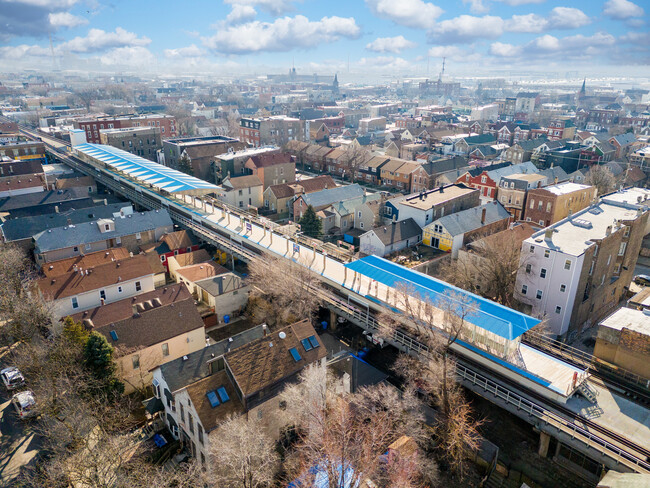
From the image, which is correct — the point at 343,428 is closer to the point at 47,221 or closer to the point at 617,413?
the point at 617,413

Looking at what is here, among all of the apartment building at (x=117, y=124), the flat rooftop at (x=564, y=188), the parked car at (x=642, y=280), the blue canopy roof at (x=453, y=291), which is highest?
the apartment building at (x=117, y=124)

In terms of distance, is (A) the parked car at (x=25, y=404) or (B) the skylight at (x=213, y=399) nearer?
(B) the skylight at (x=213, y=399)

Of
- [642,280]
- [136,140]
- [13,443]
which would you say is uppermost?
[136,140]

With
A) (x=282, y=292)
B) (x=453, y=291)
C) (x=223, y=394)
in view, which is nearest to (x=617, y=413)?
(x=453, y=291)

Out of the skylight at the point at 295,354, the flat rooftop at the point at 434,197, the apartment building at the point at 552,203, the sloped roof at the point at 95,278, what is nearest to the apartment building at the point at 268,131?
the flat rooftop at the point at 434,197

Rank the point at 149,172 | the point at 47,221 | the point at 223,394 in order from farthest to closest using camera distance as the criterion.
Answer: the point at 149,172 → the point at 47,221 → the point at 223,394

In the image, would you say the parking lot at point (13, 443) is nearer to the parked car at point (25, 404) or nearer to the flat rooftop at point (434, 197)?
the parked car at point (25, 404)

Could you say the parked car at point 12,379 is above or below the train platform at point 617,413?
below

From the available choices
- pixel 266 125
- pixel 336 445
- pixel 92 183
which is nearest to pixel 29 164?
pixel 92 183
